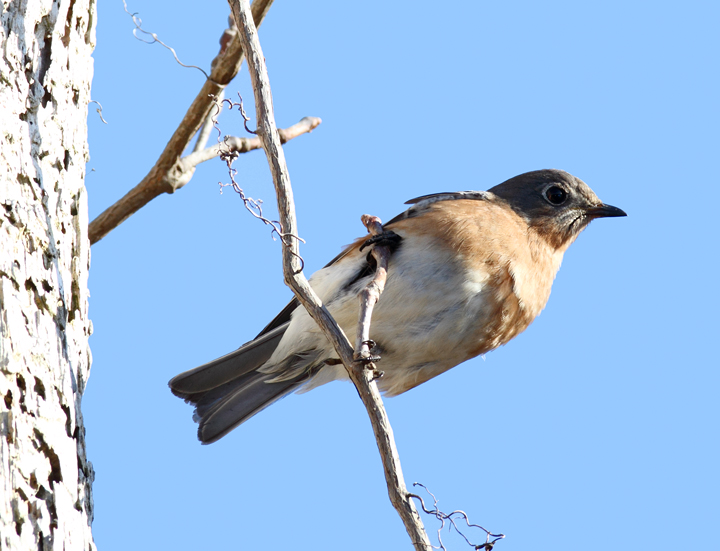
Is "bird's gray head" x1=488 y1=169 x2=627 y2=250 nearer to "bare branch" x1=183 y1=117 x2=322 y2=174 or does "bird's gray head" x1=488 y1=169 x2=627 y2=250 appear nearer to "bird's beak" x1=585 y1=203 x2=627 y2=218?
"bird's beak" x1=585 y1=203 x2=627 y2=218

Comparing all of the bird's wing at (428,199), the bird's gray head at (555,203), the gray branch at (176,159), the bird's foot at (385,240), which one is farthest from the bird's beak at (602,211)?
the gray branch at (176,159)

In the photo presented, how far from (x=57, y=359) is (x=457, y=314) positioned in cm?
204

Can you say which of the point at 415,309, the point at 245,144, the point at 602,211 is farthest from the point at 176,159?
the point at 602,211

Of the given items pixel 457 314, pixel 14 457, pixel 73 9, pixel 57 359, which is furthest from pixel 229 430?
pixel 73 9

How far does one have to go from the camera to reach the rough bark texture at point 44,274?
224cm

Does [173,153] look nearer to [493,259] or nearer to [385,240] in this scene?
[385,240]

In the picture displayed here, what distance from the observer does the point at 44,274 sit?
2.56 metres

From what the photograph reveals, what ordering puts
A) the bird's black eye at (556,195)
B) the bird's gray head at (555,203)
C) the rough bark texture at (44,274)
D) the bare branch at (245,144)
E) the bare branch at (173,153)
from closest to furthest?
the rough bark texture at (44,274) → the bare branch at (173,153) → the bare branch at (245,144) → the bird's gray head at (555,203) → the bird's black eye at (556,195)

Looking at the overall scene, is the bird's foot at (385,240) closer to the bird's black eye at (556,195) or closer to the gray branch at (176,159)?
the gray branch at (176,159)

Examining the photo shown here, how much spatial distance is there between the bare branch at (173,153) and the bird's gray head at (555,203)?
1.96 meters

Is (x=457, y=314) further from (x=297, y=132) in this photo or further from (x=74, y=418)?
(x=74, y=418)

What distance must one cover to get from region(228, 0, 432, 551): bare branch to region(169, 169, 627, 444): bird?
1.25m

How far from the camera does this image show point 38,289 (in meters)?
2.52

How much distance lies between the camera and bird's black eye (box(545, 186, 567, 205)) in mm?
4957
